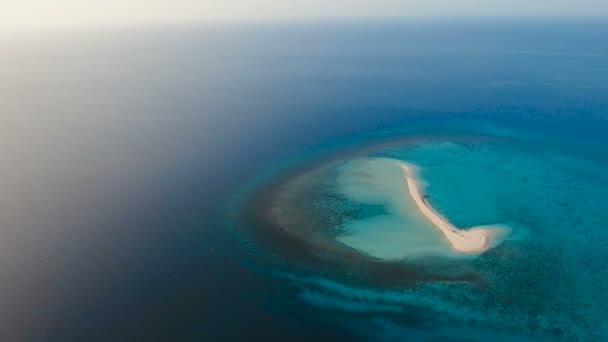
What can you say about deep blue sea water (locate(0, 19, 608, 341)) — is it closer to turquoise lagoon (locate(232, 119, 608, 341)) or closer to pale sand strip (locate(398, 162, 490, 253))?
turquoise lagoon (locate(232, 119, 608, 341))

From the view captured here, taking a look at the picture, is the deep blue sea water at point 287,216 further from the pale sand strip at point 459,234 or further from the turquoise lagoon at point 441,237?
the pale sand strip at point 459,234

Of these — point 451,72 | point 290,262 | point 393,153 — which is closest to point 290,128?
point 393,153

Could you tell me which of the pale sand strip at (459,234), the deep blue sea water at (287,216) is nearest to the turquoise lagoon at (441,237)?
the deep blue sea water at (287,216)

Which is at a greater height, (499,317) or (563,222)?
(563,222)

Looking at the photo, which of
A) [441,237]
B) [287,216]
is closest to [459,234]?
[441,237]

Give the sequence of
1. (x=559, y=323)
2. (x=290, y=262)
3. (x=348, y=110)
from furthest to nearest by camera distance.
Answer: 1. (x=348, y=110)
2. (x=290, y=262)
3. (x=559, y=323)

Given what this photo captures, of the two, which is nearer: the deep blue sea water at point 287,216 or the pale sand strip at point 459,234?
the deep blue sea water at point 287,216

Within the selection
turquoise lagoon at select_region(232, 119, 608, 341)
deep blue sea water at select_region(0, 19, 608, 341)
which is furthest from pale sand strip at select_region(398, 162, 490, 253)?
deep blue sea water at select_region(0, 19, 608, 341)

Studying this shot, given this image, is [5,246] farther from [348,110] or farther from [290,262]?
[348,110]
